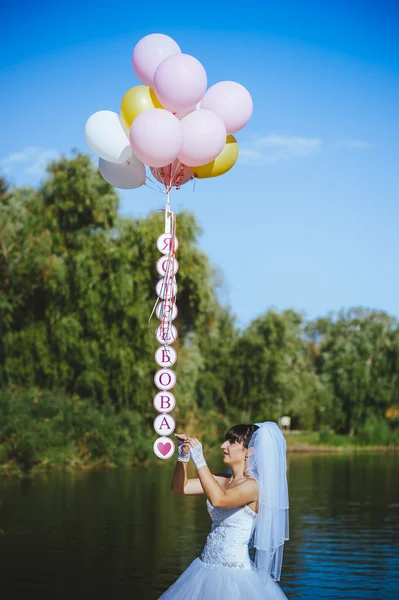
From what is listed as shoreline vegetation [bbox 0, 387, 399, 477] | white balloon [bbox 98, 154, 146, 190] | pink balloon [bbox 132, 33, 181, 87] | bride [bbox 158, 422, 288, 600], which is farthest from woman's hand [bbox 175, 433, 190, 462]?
shoreline vegetation [bbox 0, 387, 399, 477]

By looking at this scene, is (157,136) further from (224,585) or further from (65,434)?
(65,434)

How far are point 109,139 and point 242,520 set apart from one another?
11.6 ft

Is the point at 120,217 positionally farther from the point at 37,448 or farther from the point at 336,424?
the point at 336,424

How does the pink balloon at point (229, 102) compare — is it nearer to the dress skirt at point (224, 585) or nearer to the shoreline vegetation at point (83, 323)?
the dress skirt at point (224, 585)

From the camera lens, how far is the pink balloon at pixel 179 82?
22.2 feet

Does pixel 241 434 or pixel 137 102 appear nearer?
pixel 241 434

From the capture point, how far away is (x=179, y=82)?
22.2 feet

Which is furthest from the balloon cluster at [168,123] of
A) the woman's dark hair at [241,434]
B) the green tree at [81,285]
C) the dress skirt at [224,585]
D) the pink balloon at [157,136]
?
the green tree at [81,285]

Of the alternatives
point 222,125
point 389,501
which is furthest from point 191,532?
point 222,125

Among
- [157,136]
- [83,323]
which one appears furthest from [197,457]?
[83,323]

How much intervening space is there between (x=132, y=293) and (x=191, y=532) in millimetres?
13515

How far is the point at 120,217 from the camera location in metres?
28.0

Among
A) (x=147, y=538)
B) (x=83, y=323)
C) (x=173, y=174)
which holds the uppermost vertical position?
(x=83, y=323)

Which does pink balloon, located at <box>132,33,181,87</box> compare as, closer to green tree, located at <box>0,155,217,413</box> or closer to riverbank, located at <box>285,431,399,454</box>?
green tree, located at <box>0,155,217,413</box>
